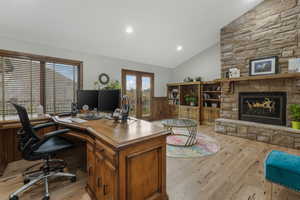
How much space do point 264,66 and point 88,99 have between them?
14.4ft

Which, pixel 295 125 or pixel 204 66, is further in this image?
pixel 204 66

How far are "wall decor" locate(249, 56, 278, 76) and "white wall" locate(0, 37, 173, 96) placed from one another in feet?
11.4

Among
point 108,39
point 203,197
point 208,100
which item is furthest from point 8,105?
point 208,100

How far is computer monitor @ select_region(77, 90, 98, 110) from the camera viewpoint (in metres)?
2.63

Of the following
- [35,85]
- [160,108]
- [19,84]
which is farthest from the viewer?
[160,108]

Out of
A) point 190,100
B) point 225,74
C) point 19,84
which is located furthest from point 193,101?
point 19,84

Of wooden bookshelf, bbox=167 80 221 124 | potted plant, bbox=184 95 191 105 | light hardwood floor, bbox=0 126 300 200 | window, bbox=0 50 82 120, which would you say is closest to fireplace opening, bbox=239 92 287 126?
wooden bookshelf, bbox=167 80 221 124

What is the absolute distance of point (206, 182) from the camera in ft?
6.36

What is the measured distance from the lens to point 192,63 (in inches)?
242

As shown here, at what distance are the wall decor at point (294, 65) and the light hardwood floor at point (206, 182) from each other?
2171 millimetres

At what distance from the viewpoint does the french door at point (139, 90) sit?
5.32m

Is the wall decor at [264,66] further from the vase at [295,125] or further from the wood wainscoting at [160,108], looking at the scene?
the wood wainscoting at [160,108]

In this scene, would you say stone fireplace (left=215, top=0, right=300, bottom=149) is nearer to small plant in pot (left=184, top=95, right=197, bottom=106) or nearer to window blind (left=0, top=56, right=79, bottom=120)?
small plant in pot (left=184, top=95, right=197, bottom=106)

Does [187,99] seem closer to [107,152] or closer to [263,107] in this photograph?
[263,107]
